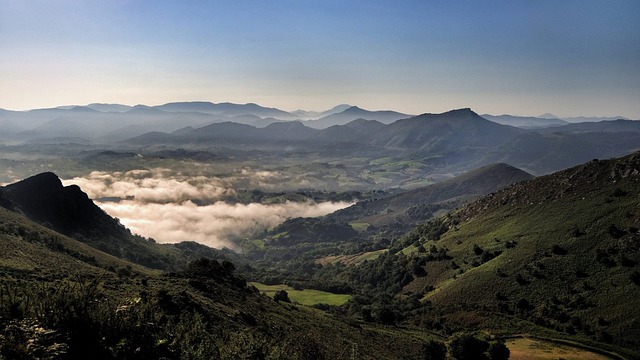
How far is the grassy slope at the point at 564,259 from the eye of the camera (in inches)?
3900

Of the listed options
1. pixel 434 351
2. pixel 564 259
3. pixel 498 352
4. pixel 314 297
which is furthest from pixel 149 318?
pixel 314 297

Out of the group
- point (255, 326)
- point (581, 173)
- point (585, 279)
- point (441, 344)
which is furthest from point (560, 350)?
point (581, 173)

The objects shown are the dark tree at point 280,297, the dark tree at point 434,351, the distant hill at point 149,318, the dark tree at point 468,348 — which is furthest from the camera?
the dark tree at point 280,297

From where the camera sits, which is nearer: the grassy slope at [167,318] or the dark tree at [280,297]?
the grassy slope at [167,318]

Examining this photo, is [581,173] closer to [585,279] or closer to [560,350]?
[585,279]

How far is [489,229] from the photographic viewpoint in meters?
171

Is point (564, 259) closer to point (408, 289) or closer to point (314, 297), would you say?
point (408, 289)

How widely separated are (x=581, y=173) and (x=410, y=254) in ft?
259

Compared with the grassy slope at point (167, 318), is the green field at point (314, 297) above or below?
below

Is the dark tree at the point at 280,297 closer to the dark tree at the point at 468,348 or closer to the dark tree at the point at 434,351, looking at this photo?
the dark tree at the point at 434,351

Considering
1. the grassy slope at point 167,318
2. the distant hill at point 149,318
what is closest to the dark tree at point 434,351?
the distant hill at point 149,318

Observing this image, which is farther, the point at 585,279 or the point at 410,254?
the point at 410,254

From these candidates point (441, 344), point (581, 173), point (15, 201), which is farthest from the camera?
point (15, 201)

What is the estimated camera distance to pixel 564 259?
122 meters
